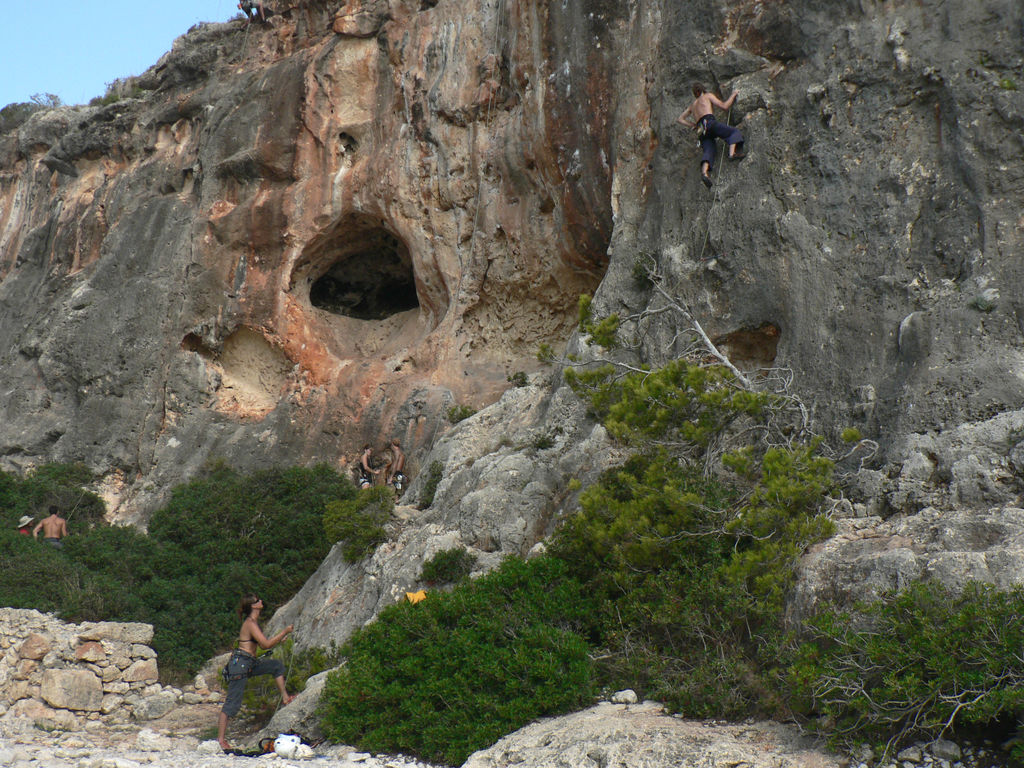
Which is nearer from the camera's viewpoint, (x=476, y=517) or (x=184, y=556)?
(x=476, y=517)

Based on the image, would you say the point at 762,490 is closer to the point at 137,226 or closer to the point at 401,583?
the point at 401,583

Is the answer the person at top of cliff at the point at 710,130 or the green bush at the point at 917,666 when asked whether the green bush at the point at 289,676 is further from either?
the person at top of cliff at the point at 710,130

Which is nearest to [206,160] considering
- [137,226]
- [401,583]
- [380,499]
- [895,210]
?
[137,226]

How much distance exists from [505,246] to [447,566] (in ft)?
27.3

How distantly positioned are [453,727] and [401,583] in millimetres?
3030

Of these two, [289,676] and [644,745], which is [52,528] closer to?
[289,676]

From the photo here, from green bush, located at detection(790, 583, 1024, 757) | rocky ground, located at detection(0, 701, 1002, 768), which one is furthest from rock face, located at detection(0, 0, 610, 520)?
green bush, located at detection(790, 583, 1024, 757)

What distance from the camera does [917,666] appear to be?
5641 mm

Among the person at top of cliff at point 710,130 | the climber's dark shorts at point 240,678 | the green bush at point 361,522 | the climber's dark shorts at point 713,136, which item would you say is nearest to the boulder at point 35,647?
the climber's dark shorts at point 240,678

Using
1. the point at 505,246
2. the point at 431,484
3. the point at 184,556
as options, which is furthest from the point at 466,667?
the point at 505,246

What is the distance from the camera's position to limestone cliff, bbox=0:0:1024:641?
881 cm

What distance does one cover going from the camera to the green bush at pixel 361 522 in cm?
1121

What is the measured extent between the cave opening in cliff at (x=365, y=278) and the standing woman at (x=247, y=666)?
1140cm

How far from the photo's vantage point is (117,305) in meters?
19.6
